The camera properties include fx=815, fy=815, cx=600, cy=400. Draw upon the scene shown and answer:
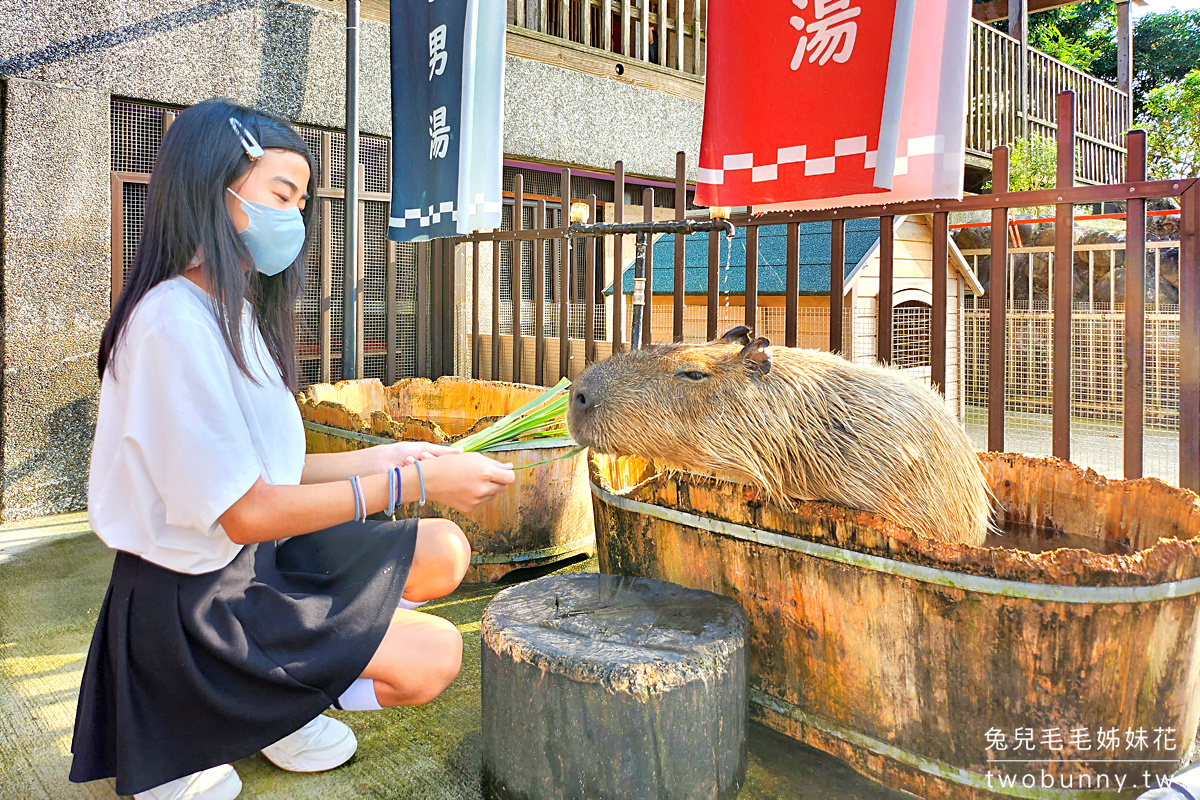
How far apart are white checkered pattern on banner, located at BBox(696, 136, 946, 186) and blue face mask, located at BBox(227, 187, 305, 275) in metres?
1.88

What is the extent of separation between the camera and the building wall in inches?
174

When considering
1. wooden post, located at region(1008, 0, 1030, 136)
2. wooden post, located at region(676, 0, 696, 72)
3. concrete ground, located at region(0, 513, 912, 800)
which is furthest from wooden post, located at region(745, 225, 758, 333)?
wooden post, located at region(1008, 0, 1030, 136)

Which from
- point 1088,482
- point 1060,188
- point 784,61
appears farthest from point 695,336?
point 1088,482

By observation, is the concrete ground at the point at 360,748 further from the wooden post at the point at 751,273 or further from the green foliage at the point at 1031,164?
the green foliage at the point at 1031,164

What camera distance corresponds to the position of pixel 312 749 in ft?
7.21


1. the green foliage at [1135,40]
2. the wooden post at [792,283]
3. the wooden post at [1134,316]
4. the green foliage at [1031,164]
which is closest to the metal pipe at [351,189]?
the wooden post at [792,283]

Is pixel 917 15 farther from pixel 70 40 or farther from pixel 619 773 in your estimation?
pixel 70 40

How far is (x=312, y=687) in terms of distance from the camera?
190 centimetres

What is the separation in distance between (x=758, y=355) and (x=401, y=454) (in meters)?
1.03

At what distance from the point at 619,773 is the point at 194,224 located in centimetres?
157

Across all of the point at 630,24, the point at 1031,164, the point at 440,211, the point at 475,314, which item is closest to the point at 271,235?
the point at 440,211

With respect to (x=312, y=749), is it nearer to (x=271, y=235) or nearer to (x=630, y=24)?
(x=271, y=235)

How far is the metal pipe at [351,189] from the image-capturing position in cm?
509

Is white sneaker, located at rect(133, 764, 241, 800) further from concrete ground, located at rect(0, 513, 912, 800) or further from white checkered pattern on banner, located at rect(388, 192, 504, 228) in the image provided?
white checkered pattern on banner, located at rect(388, 192, 504, 228)
